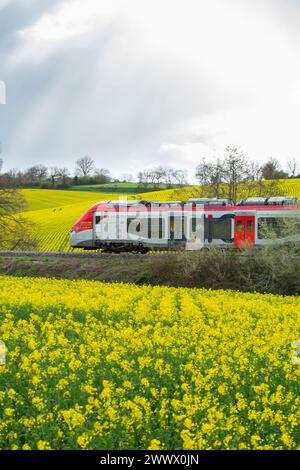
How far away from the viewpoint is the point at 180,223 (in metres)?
28.4

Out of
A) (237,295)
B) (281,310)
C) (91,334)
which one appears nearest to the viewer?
(91,334)

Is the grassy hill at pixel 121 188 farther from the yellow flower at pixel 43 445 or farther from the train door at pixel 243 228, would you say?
the yellow flower at pixel 43 445

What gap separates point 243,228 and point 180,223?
332 centimetres

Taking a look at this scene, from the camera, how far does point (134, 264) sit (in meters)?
27.1

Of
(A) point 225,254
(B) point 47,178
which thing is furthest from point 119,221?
(B) point 47,178

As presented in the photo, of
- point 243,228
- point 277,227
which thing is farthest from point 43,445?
point 243,228

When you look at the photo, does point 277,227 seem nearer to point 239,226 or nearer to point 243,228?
point 243,228

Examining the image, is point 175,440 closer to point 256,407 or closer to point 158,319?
point 256,407

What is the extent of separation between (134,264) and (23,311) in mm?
14771

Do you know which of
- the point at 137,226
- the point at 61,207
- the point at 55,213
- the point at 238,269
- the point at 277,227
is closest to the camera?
the point at 238,269

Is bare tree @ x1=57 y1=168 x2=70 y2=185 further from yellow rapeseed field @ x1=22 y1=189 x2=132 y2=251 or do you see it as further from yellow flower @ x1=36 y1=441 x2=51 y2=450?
yellow flower @ x1=36 y1=441 x2=51 y2=450

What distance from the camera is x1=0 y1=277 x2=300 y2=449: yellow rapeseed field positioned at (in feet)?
18.8

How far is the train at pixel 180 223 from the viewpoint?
27.2 meters

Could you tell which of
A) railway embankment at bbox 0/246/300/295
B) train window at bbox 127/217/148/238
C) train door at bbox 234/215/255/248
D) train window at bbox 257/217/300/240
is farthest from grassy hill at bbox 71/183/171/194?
train window at bbox 257/217/300/240
